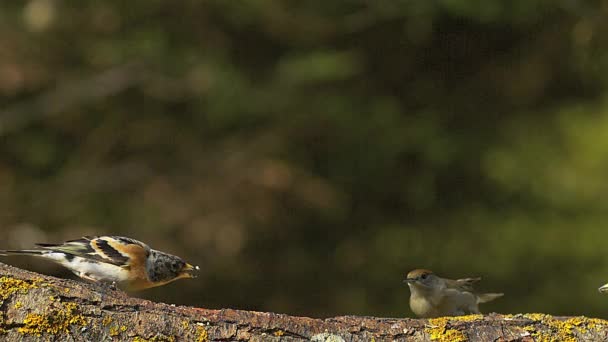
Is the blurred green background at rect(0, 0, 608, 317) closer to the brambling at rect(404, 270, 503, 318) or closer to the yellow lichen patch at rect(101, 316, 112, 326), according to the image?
the brambling at rect(404, 270, 503, 318)

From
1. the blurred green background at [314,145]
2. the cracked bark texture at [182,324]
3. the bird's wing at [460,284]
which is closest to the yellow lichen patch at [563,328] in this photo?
the cracked bark texture at [182,324]

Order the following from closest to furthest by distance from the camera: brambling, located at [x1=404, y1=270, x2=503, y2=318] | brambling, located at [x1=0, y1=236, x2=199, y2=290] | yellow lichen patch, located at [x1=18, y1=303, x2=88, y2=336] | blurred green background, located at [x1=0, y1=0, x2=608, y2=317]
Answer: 1. yellow lichen patch, located at [x1=18, y1=303, x2=88, y2=336]
2. brambling, located at [x1=0, y1=236, x2=199, y2=290]
3. brambling, located at [x1=404, y1=270, x2=503, y2=318]
4. blurred green background, located at [x1=0, y1=0, x2=608, y2=317]

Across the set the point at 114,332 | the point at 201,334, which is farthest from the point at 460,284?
the point at 114,332

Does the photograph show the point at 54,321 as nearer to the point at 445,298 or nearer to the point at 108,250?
the point at 108,250

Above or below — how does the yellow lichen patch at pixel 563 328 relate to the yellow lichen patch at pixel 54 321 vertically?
above

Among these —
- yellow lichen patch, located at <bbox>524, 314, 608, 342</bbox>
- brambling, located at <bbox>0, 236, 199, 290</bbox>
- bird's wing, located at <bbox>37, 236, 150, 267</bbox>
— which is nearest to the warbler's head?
brambling, located at <bbox>0, 236, 199, 290</bbox>

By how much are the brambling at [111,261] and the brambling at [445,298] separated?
Answer: 1340 millimetres

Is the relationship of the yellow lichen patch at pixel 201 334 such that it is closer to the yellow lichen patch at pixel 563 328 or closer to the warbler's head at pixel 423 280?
the yellow lichen patch at pixel 563 328

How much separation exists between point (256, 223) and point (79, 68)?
252cm

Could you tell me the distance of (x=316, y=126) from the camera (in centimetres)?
953

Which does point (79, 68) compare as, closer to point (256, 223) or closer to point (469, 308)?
point (256, 223)

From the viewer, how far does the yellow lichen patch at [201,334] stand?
2.62m

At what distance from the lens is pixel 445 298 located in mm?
4418

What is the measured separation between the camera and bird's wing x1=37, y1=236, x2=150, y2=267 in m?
3.89
